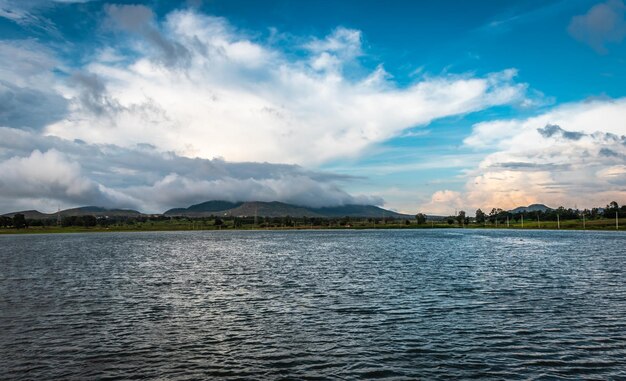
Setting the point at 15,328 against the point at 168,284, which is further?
the point at 168,284

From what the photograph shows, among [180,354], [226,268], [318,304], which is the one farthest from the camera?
[226,268]

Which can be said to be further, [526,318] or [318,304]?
[318,304]

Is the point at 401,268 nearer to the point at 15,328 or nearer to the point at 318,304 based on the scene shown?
the point at 318,304

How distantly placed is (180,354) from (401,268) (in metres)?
57.1

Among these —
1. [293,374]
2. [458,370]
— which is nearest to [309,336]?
[293,374]

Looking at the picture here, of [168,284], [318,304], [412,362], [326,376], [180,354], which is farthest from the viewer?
[168,284]

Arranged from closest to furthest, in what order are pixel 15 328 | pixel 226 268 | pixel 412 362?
pixel 412 362 < pixel 15 328 < pixel 226 268

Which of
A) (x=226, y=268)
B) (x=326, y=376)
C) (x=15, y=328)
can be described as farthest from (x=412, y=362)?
(x=226, y=268)

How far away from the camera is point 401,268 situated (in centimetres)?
8131

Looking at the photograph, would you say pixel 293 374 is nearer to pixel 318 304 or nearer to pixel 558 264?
pixel 318 304

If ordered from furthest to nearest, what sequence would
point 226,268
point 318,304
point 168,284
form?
point 226,268, point 168,284, point 318,304

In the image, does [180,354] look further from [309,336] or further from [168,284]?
[168,284]

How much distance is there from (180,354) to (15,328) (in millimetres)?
17202

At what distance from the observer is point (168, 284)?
63812 mm
